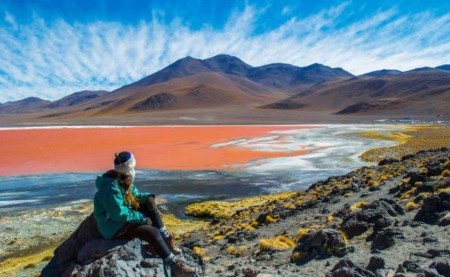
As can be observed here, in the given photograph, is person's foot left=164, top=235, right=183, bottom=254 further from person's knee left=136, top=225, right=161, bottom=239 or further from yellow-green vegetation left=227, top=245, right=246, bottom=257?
yellow-green vegetation left=227, top=245, right=246, bottom=257

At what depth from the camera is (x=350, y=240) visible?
297 inches

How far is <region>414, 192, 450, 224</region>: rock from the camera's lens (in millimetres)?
7688

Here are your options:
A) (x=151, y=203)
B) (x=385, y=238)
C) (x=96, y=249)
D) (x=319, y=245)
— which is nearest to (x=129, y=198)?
(x=151, y=203)

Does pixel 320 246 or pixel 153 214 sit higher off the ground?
pixel 153 214

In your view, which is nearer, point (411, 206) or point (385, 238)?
point (385, 238)

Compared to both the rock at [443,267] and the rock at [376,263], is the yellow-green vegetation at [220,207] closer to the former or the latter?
the rock at [376,263]

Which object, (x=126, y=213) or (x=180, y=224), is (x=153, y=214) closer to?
(x=126, y=213)

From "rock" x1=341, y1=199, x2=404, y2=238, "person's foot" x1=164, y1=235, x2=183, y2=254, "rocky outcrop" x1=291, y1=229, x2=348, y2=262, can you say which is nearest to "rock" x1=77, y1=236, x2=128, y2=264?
"person's foot" x1=164, y1=235, x2=183, y2=254

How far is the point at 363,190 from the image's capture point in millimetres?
13383

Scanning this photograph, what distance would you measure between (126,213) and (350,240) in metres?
4.11

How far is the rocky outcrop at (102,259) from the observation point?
5.02 metres

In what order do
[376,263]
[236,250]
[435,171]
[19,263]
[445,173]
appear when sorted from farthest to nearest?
[435,171], [445,173], [19,263], [236,250], [376,263]

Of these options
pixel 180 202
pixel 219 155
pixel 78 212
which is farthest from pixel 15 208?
pixel 219 155

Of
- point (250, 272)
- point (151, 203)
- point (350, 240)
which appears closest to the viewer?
point (151, 203)
